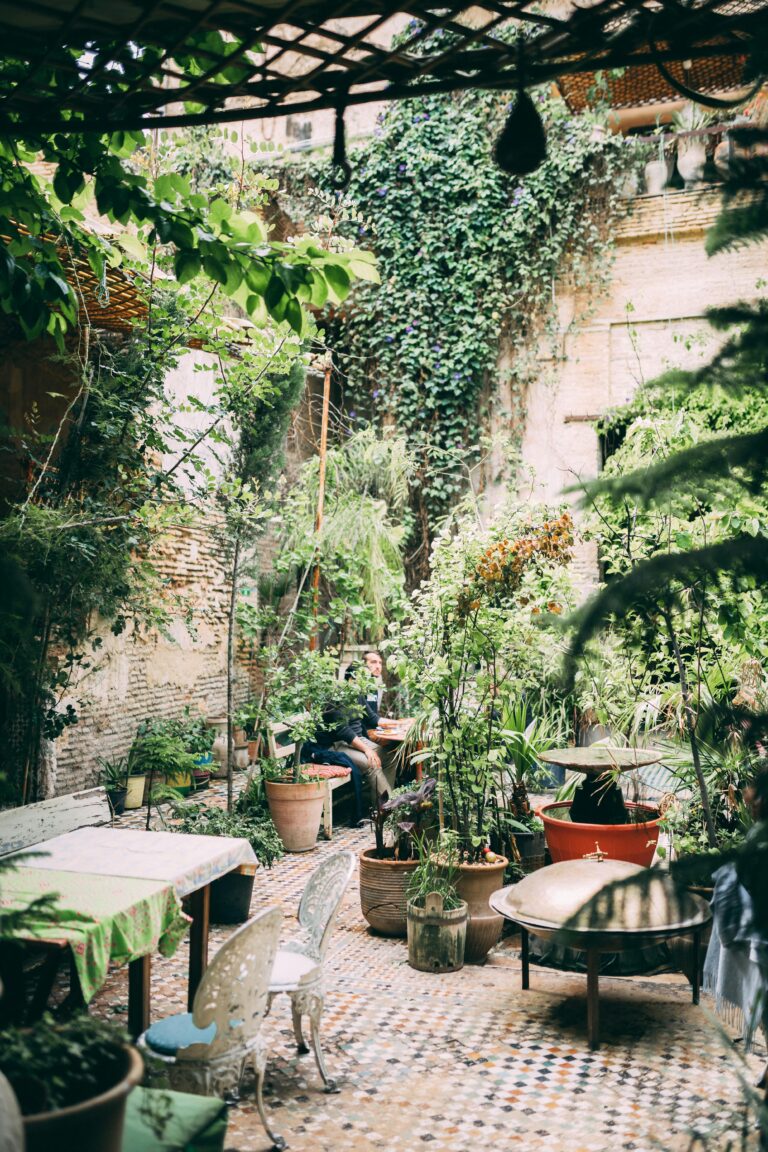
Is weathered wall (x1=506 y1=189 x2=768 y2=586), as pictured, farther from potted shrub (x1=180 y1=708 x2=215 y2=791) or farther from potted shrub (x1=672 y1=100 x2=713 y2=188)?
potted shrub (x1=180 y1=708 x2=215 y2=791)

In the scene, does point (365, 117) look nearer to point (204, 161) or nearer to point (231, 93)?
point (204, 161)

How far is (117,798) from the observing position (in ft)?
28.3

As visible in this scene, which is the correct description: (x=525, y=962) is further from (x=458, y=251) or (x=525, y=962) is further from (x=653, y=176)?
(x=653, y=176)

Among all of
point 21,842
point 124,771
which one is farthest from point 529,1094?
point 124,771

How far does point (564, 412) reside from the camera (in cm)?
1242

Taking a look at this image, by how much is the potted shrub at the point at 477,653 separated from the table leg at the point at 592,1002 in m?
1.31

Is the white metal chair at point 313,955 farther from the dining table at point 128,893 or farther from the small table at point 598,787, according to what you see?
the small table at point 598,787

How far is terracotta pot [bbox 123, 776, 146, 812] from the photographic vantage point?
9180mm

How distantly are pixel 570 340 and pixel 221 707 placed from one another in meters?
6.36

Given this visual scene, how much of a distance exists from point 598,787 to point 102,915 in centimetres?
375

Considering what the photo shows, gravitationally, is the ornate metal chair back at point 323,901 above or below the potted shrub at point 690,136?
below

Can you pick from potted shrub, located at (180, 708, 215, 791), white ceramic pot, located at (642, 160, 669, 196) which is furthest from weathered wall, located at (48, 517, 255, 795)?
white ceramic pot, located at (642, 160, 669, 196)

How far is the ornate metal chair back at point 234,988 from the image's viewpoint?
11.5 feet

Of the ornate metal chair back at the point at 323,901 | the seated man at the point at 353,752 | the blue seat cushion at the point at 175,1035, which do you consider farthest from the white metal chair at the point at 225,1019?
the seated man at the point at 353,752
